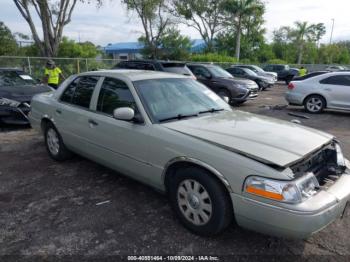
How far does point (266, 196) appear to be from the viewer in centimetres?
243

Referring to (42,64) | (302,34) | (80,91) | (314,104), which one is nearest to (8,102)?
(80,91)

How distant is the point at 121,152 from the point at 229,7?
36.6 m

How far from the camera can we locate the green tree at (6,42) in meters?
28.2

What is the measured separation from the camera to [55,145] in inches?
197

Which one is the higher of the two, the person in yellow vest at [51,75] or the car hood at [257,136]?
the person in yellow vest at [51,75]

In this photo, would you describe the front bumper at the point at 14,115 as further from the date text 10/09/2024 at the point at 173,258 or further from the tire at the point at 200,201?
the date text 10/09/2024 at the point at 173,258

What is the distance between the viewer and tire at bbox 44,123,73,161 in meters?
4.88

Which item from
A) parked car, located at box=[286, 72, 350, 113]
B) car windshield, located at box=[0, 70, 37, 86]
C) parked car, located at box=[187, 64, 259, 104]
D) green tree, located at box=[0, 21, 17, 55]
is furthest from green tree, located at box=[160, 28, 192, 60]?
car windshield, located at box=[0, 70, 37, 86]

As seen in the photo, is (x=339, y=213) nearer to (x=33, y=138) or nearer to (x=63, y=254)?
(x=63, y=254)

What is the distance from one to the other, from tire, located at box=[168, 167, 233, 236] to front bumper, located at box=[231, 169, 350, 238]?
14 cm

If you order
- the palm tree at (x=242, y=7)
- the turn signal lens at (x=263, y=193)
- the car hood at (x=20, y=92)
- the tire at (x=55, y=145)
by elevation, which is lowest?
the tire at (x=55, y=145)

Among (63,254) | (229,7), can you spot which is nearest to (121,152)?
(63,254)

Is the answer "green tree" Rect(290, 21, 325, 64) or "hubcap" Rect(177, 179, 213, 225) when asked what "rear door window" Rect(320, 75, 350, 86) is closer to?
"hubcap" Rect(177, 179, 213, 225)

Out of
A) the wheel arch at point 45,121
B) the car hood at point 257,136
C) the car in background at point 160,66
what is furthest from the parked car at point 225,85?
the car hood at point 257,136
